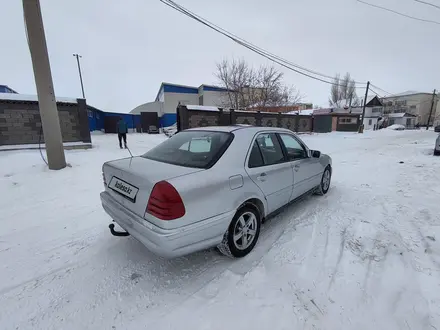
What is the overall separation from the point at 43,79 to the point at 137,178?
5833 millimetres

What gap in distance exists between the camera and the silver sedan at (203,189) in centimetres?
197

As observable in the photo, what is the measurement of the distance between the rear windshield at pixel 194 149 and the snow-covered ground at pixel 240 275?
1161 millimetres

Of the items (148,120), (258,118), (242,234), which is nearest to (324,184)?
(242,234)

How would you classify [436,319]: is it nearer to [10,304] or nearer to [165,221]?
[165,221]

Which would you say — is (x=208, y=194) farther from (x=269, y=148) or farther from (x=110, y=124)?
(x=110, y=124)

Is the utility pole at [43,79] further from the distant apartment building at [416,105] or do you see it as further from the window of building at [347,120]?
the distant apartment building at [416,105]

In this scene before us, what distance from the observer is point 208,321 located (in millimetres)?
1756

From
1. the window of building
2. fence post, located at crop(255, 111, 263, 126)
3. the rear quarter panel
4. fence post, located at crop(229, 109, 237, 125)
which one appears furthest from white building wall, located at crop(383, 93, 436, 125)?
the rear quarter panel

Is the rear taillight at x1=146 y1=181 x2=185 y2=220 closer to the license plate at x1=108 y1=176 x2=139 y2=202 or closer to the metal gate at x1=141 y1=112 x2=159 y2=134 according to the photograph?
the license plate at x1=108 y1=176 x2=139 y2=202

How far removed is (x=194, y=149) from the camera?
9.02 ft

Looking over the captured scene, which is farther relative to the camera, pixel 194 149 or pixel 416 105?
pixel 416 105

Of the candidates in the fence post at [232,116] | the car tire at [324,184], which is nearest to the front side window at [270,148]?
the car tire at [324,184]

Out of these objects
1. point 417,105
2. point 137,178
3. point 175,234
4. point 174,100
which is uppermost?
point 417,105

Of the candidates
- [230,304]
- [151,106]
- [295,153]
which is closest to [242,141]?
[295,153]
